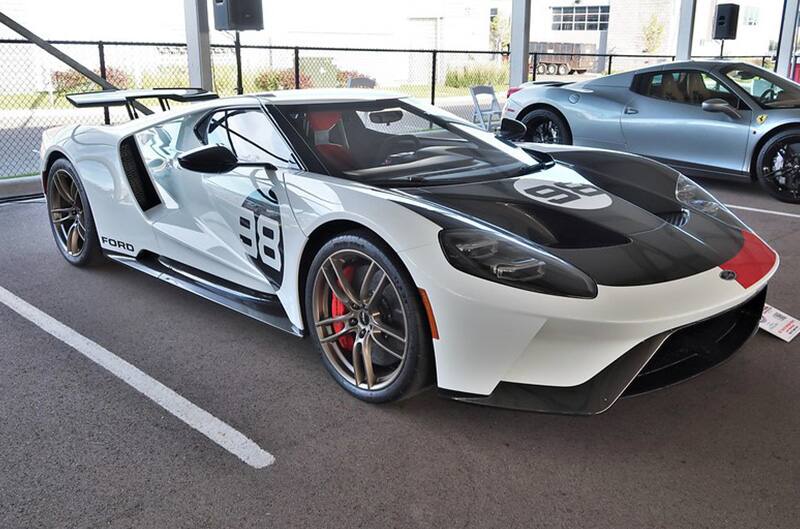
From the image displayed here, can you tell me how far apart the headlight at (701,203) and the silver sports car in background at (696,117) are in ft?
11.3

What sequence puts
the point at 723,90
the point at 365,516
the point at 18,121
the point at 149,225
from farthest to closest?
the point at 18,121, the point at 723,90, the point at 149,225, the point at 365,516

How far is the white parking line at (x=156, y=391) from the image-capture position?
2490 millimetres

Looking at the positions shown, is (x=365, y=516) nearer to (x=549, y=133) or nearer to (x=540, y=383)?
(x=540, y=383)

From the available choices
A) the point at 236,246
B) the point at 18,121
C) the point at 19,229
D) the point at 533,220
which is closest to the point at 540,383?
the point at 533,220

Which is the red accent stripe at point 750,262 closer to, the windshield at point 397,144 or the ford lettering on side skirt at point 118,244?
the windshield at point 397,144

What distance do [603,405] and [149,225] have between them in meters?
2.50

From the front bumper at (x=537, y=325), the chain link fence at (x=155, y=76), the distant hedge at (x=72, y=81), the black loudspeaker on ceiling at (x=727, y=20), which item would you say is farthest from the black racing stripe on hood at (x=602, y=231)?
the distant hedge at (x=72, y=81)

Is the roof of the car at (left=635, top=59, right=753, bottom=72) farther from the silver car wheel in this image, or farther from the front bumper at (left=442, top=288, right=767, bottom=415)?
the front bumper at (left=442, top=288, right=767, bottom=415)

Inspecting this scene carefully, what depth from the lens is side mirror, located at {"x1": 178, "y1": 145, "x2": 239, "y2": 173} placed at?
120 inches

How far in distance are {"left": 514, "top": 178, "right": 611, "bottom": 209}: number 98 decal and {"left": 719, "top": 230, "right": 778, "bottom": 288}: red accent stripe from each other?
0.54 meters

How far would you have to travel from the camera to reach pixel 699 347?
2559mm

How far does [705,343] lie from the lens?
2.59 metres

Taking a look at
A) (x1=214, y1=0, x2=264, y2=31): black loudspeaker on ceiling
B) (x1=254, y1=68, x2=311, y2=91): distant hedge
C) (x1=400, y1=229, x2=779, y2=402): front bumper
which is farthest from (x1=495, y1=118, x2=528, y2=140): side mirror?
(x1=254, y1=68, x2=311, y2=91): distant hedge

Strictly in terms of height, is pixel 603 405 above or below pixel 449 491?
above
